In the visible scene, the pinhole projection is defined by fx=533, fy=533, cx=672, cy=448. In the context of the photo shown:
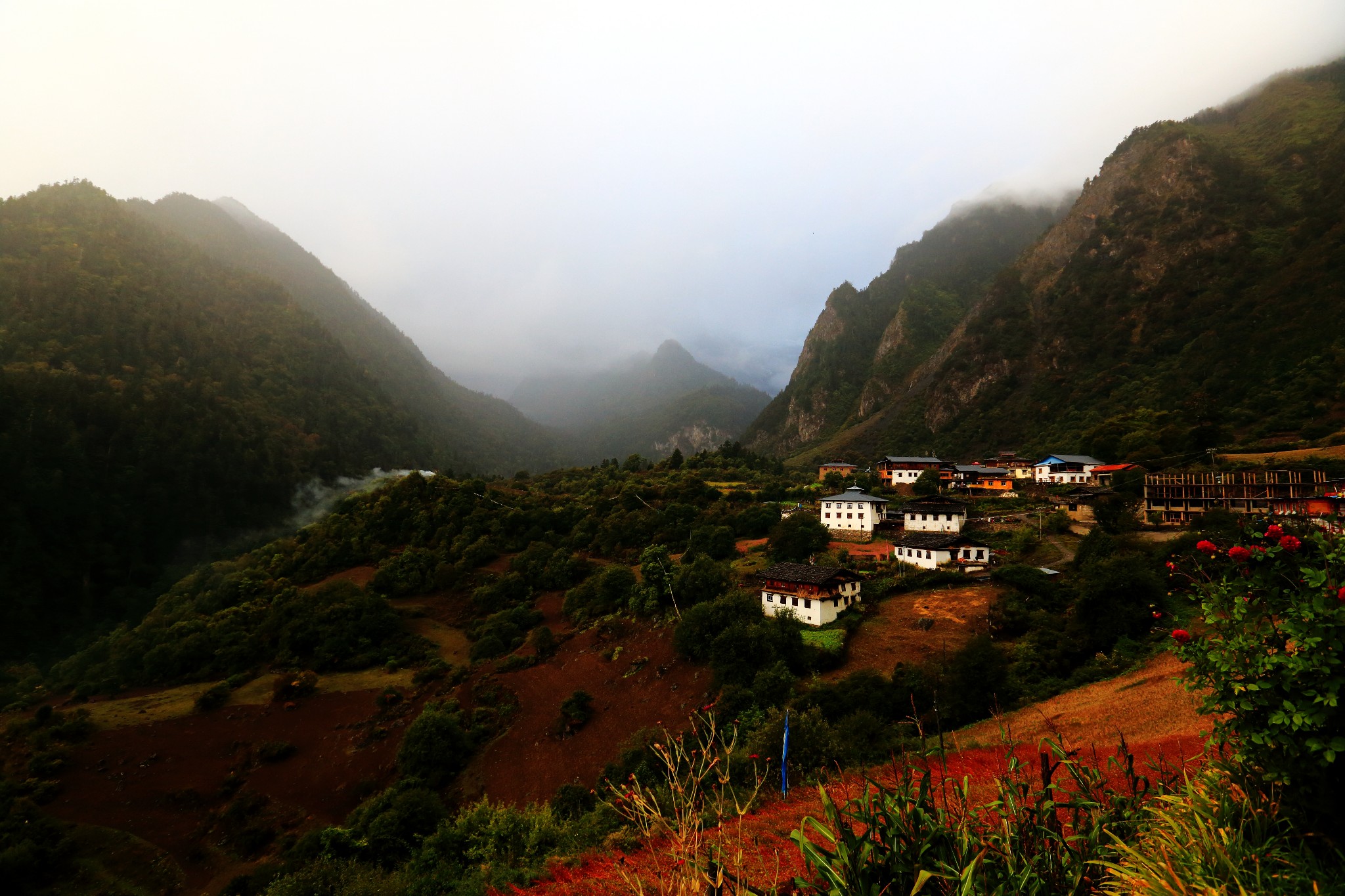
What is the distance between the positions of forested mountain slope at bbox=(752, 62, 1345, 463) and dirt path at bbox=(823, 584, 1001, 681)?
26.1m

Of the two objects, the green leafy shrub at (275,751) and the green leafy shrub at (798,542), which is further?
the green leafy shrub at (798,542)

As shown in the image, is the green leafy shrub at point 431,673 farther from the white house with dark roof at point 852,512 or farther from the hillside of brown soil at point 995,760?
the white house with dark roof at point 852,512

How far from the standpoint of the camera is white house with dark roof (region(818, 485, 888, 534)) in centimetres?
3775

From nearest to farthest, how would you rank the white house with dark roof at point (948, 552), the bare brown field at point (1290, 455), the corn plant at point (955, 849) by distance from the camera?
the corn plant at point (955, 849) → the white house with dark roof at point (948, 552) → the bare brown field at point (1290, 455)

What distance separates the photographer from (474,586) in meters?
40.4

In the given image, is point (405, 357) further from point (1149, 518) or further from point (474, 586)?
point (1149, 518)

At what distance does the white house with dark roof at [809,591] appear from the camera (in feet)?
82.6

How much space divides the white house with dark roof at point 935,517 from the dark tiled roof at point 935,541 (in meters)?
1.01

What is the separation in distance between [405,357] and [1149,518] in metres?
160

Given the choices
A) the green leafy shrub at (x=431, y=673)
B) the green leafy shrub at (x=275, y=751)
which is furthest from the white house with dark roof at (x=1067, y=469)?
the green leafy shrub at (x=275, y=751)

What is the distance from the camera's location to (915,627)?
23719mm

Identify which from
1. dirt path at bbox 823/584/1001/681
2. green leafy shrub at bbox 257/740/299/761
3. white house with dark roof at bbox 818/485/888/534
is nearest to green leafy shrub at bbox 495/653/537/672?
green leafy shrub at bbox 257/740/299/761

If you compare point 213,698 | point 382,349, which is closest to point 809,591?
point 213,698

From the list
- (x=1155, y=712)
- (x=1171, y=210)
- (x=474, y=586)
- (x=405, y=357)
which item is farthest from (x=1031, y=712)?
(x=405, y=357)
